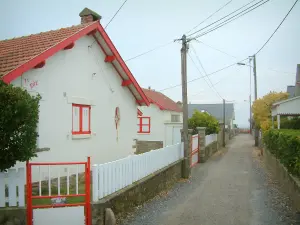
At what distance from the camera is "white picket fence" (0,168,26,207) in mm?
6195

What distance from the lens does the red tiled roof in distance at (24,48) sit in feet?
27.4

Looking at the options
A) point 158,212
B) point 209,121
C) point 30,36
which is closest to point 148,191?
point 158,212

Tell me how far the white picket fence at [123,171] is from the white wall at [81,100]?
250 centimetres

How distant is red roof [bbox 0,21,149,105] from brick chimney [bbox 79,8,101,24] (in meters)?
1.31

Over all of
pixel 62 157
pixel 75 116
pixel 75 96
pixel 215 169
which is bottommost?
pixel 215 169

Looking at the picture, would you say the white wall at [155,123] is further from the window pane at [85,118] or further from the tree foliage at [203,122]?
the window pane at [85,118]

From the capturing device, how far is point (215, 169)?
16.7 meters

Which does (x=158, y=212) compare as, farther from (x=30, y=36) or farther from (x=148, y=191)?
(x=30, y=36)

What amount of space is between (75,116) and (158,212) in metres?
4.40

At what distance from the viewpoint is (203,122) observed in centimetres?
2531

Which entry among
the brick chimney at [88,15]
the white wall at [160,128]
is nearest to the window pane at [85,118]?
the brick chimney at [88,15]

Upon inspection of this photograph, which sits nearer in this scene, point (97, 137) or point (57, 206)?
point (57, 206)

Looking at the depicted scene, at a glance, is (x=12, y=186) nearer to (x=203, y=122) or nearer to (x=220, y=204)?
(x=220, y=204)

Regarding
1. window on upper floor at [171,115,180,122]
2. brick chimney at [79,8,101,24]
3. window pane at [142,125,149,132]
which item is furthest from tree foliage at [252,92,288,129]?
brick chimney at [79,8,101,24]
